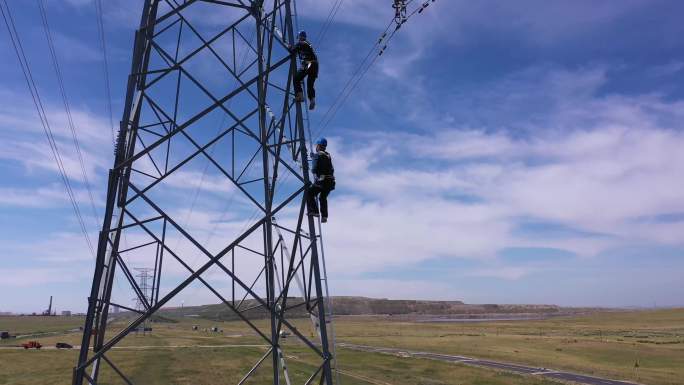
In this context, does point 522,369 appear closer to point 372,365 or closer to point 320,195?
point 372,365

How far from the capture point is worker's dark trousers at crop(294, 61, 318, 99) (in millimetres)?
13773

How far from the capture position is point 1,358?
49500 mm

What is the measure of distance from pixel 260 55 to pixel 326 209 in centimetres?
564

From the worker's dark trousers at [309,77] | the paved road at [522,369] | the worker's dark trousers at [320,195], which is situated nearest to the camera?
the worker's dark trousers at [320,195]

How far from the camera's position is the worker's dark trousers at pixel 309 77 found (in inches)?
542

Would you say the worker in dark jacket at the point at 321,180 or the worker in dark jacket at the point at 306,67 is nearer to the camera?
the worker in dark jacket at the point at 321,180

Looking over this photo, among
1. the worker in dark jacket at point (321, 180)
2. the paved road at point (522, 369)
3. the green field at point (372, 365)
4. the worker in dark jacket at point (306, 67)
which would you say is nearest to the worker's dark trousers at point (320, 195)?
the worker in dark jacket at point (321, 180)

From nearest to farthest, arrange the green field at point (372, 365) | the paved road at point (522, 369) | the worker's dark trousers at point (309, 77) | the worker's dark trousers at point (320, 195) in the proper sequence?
the worker's dark trousers at point (320, 195) → the worker's dark trousers at point (309, 77) → the green field at point (372, 365) → the paved road at point (522, 369)

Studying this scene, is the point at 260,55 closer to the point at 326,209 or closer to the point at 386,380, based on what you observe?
the point at 326,209

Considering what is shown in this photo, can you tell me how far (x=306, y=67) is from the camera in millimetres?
14031

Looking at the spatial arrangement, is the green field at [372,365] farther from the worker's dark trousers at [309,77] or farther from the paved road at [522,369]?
the worker's dark trousers at [309,77]

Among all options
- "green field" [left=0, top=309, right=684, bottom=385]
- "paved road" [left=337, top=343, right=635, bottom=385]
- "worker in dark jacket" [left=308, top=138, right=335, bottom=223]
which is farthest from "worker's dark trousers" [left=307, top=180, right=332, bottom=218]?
"paved road" [left=337, top=343, right=635, bottom=385]

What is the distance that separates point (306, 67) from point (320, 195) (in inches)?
145

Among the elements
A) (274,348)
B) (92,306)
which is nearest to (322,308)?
(274,348)
